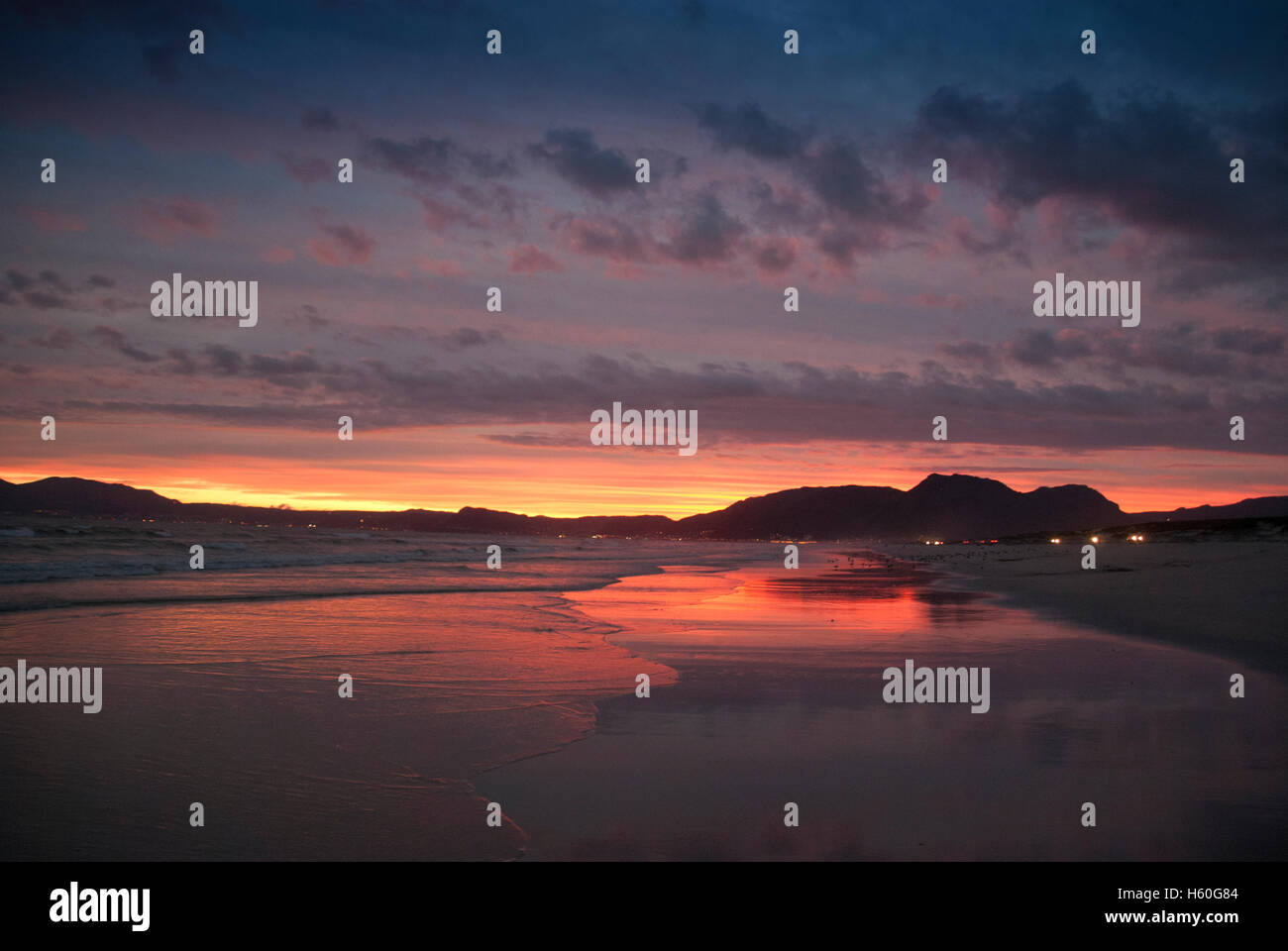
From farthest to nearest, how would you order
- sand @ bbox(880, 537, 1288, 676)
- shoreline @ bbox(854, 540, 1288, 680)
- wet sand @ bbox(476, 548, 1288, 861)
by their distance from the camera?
sand @ bbox(880, 537, 1288, 676)
shoreline @ bbox(854, 540, 1288, 680)
wet sand @ bbox(476, 548, 1288, 861)

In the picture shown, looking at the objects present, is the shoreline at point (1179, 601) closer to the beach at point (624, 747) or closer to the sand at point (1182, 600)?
the sand at point (1182, 600)

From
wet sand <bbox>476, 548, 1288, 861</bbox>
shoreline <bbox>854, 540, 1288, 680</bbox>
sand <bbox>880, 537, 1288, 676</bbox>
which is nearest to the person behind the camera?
wet sand <bbox>476, 548, 1288, 861</bbox>

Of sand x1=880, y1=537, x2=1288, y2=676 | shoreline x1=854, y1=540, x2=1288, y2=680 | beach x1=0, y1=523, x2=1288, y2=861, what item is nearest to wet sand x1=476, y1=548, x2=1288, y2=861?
beach x1=0, y1=523, x2=1288, y2=861

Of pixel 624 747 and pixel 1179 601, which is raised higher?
pixel 624 747

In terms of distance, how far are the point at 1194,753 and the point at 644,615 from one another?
14255 mm

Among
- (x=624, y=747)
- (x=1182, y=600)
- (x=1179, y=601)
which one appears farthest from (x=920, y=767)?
(x=1182, y=600)

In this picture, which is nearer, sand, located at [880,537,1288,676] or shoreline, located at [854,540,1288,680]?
A: shoreline, located at [854,540,1288,680]

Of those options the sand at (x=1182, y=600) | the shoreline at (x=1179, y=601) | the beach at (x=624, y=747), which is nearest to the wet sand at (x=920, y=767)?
the beach at (x=624, y=747)

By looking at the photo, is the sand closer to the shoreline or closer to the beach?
the shoreline

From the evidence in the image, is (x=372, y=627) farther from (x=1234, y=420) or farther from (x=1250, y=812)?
(x=1234, y=420)

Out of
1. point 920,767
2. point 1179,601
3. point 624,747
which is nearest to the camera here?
point 920,767

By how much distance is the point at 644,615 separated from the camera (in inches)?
797

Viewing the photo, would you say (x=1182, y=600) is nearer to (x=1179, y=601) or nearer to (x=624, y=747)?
(x=1179, y=601)
